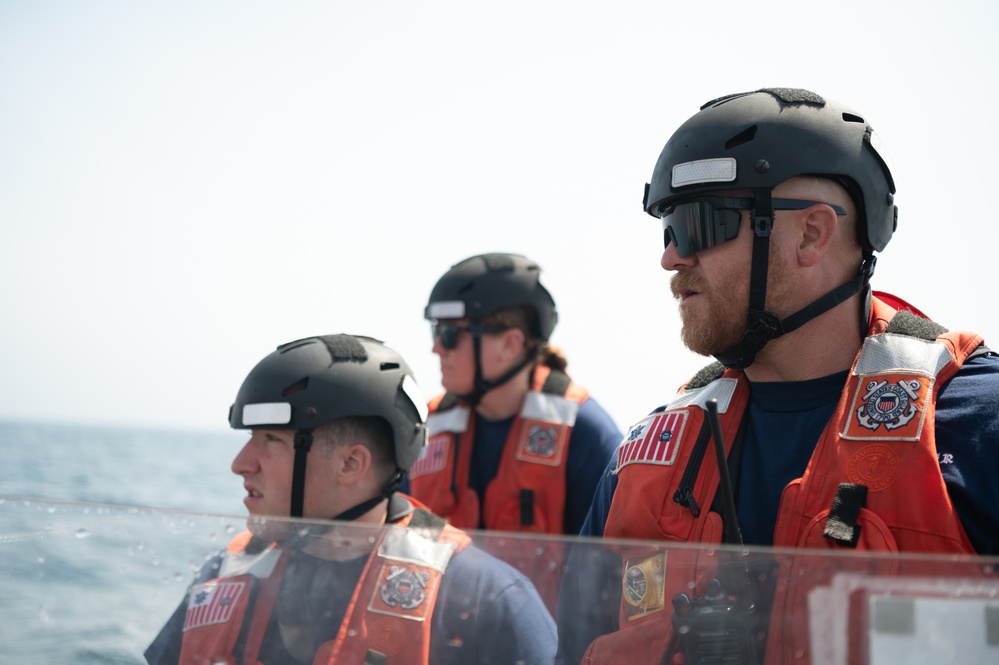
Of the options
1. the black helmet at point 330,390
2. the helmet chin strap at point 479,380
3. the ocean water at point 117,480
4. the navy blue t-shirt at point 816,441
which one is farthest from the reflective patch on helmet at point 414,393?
the ocean water at point 117,480

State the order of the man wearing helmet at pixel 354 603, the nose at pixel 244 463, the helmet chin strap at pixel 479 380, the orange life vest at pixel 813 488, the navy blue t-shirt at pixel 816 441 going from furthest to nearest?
the helmet chin strap at pixel 479 380 → the nose at pixel 244 463 → the navy blue t-shirt at pixel 816 441 → the man wearing helmet at pixel 354 603 → the orange life vest at pixel 813 488

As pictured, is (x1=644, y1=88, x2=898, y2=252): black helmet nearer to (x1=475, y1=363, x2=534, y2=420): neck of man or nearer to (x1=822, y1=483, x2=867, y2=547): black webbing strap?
(x1=822, y1=483, x2=867, y2=547): black webbing strap

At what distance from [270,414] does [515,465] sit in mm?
2553

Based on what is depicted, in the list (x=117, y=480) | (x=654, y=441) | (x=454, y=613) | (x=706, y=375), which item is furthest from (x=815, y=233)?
(x=117, y=480)

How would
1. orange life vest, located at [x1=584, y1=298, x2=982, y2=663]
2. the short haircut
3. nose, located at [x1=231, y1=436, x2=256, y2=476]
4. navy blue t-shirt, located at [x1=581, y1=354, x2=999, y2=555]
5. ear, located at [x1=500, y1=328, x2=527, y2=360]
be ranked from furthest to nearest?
ear, located at [x1=500, y1=328, x2=527, y2=360] < the short haircut < nose, located at [x1=231, y1=436, x2=256, y2=476] < navy blue t-shirt, located at [x1=581, y1=354, x2=999, y2=555] < orange life vest, located at [x1=584, y1=298, x2=982, y2=663]

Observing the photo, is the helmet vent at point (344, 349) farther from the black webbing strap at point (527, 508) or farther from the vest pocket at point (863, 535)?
the black webbing strap at point (527, 508)

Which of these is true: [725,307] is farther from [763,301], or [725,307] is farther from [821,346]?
[821,346]

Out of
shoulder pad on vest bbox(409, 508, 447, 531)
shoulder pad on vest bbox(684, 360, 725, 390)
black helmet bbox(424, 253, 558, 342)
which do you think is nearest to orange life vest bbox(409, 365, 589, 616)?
black helmet bbox(424, 253, 558, 342)

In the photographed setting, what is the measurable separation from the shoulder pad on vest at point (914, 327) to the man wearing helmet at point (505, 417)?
10.6ft

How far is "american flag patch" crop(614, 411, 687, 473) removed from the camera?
2.81m

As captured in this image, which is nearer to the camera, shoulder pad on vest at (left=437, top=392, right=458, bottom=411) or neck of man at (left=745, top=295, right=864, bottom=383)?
neck of man at (left=745, top=295, right=864, bottom=383)

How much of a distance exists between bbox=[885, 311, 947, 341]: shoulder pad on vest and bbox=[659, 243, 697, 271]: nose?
1.98ft

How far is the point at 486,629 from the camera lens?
2316mm

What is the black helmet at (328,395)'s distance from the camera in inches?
141
